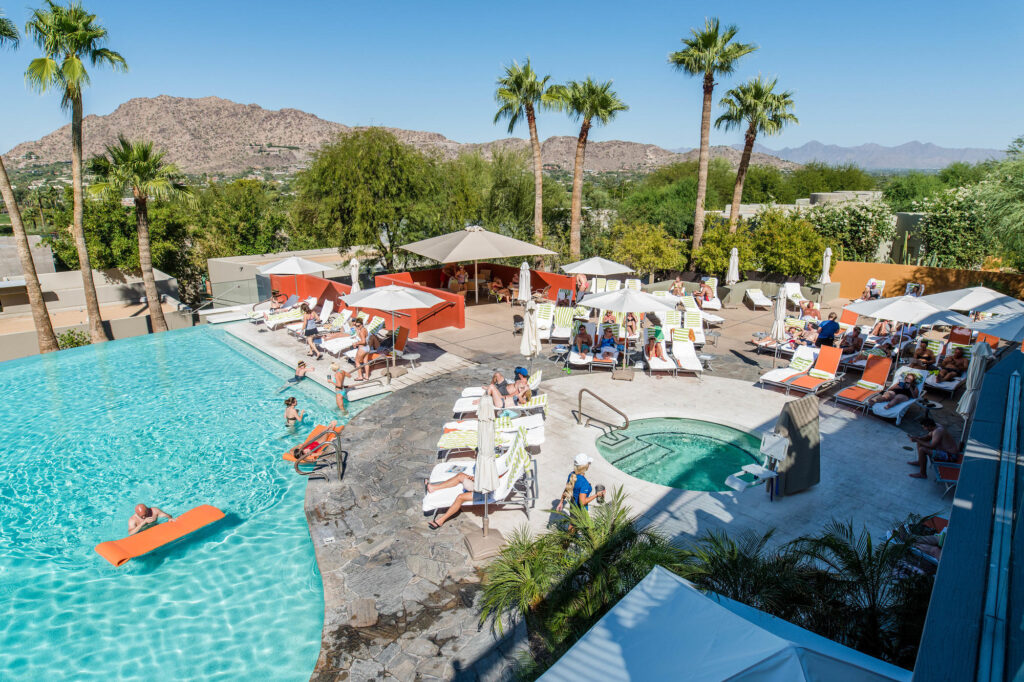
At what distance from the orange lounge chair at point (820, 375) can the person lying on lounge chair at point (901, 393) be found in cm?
99

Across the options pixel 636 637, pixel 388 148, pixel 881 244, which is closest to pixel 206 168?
pixel 388 148

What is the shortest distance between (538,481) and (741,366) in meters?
7.13

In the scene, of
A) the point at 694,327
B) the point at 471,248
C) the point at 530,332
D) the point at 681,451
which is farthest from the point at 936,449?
the point at 471,248

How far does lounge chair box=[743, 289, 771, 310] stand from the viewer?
1852cm

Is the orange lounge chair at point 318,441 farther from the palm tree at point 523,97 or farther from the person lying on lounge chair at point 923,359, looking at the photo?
the palm tree at point 523,97

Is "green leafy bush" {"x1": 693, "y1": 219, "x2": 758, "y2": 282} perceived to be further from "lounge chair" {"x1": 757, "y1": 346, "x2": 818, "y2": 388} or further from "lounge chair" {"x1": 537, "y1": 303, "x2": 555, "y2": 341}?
"lounge chair" {"x1": 757, "y1": 346, "x2": 818, "y2": 388}

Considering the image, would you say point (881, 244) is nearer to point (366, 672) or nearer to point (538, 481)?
point (538, 481)

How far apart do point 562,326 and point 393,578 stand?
31.6 ft

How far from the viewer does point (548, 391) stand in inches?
441

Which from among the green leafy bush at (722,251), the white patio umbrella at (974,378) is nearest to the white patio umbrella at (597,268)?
the green leafy bush at (722,251)

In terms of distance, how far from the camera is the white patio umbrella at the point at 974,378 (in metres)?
8.27

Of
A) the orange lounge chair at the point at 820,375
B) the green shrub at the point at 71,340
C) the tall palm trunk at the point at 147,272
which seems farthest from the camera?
the tall palm trunk at the point at 147,272

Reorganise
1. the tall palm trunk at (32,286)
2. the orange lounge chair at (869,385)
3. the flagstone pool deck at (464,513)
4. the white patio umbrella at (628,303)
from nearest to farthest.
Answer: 1. the flagstone pool deck at (464,513)
2. the orange lounge chair at (869,385)
3. the white patio umbrella at (628,303)
4. the tall palm trunk at (32,286)

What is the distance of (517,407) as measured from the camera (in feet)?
30.7
